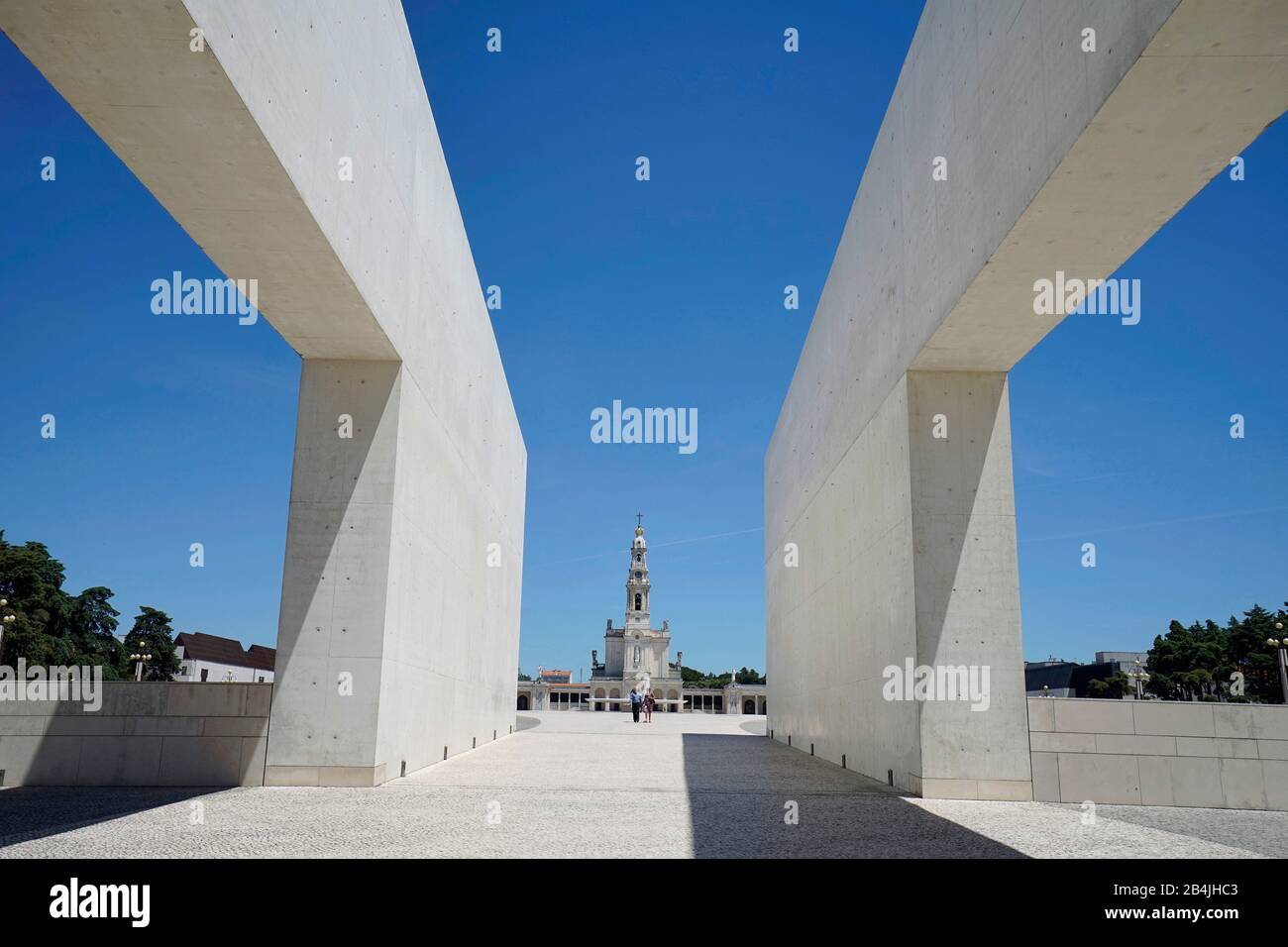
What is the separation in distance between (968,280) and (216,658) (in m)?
85.0

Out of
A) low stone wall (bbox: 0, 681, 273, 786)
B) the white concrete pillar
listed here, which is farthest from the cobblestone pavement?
the white concrete pillar

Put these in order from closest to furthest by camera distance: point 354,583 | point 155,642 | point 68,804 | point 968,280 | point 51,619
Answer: point 968,280, point 68,804, point 354,583, point 51,619, point 155,642

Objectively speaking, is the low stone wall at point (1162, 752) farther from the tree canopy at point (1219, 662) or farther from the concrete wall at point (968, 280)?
the tree canopy at point (1219, 662)

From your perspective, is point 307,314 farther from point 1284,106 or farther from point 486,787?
point 1284,106

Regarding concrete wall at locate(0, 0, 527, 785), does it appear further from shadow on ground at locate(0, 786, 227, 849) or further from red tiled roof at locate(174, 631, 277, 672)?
red tiled roof at locate(174, 631, 277, 672)

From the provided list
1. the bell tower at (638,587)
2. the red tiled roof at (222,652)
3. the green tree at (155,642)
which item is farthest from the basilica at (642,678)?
the green tree at (155,642)

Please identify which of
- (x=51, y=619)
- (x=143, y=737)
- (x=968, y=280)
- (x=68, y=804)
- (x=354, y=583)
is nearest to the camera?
(x=968, y=280)

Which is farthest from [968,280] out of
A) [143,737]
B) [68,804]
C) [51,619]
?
[51,619]

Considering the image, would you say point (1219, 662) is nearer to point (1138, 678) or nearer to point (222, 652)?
point (1138, 678)

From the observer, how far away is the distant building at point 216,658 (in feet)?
241

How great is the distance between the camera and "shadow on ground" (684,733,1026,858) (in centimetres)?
702

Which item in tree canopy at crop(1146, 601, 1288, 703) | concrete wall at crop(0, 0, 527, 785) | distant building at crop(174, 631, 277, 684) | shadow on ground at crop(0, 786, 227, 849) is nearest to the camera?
concrete wall at crop(0, 0, 527, 785)

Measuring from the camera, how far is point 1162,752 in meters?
10.6

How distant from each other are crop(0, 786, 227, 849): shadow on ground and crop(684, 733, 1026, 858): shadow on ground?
5013 mm
